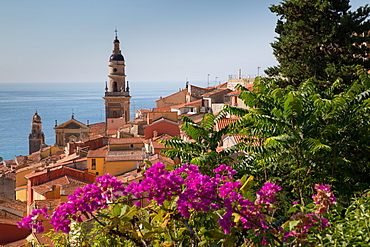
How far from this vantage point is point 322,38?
61.4 feet

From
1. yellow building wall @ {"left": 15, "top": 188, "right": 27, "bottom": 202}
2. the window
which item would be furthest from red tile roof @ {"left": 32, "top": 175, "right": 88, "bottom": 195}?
yellow building wall @ {"left": 15, "top": 188, "right": 27, "bottom": 202}

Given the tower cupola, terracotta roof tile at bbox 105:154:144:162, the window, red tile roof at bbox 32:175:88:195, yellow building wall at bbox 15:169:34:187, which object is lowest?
yellow building wall at bbox 15:169:34:187

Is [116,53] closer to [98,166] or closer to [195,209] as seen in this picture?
[98,166]

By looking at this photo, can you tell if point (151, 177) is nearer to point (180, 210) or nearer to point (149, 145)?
point (180, 210)

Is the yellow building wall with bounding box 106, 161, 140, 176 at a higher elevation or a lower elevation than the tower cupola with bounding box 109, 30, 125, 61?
lower

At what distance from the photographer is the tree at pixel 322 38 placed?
1873 centimetres

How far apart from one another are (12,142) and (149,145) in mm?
116973

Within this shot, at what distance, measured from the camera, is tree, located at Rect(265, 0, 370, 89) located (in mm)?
18734

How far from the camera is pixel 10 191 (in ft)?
151

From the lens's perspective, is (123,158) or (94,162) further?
(94,162)

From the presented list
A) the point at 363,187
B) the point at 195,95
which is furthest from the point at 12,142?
the point at 363,187

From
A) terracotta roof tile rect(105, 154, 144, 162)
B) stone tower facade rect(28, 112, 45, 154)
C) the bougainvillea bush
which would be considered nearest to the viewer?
the bougainvillea bush

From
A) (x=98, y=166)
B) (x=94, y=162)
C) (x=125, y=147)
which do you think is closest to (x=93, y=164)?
(x=94, y=162)

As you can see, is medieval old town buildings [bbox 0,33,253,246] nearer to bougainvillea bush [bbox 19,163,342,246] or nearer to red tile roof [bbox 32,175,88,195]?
red tile roof [bbox 32,175,88,195]
